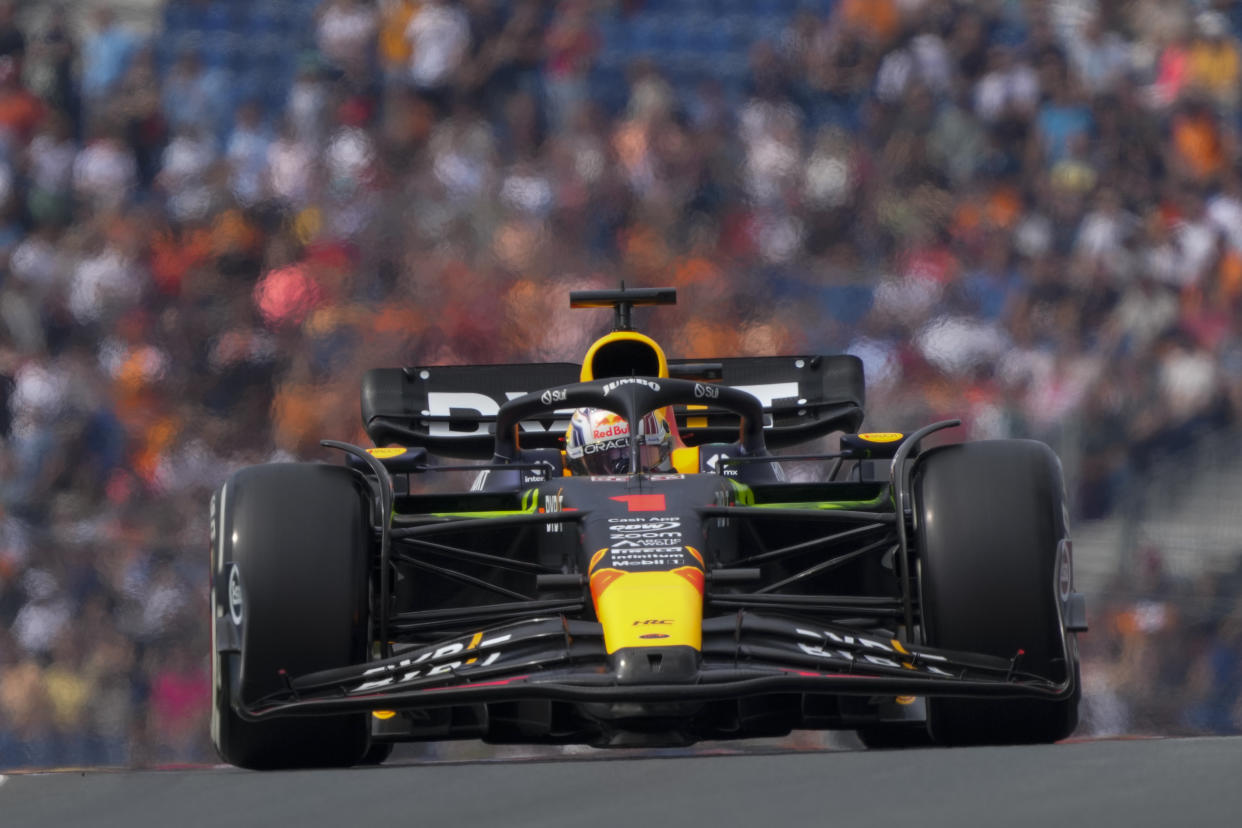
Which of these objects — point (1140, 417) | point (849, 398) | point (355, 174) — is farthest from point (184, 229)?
point (1140, 417)

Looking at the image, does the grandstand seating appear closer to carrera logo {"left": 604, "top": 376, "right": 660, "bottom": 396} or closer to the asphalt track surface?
carrera logo {"left": 604, "top": 376, "right": 660, "bottom": 396}

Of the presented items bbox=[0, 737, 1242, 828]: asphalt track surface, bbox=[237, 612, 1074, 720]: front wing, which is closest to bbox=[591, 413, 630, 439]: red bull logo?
bbox=[237, 612, 1074, 720]: front wing

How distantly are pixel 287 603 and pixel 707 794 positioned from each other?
139 centimetres

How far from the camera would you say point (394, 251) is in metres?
10.4

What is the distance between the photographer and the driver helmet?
5.99 m

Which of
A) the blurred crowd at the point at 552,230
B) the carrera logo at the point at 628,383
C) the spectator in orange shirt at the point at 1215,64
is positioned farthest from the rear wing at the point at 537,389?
the spectator in orange shirt at the point at 1215,64

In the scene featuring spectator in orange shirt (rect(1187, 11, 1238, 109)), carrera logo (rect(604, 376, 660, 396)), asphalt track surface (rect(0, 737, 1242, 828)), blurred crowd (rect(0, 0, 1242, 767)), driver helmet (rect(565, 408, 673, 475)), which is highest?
spectator in orange shirt (rect(1187, 11, 1238, 109))

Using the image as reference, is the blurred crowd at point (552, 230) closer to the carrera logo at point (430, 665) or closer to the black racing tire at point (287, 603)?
the black racing tire at point (287, 603)

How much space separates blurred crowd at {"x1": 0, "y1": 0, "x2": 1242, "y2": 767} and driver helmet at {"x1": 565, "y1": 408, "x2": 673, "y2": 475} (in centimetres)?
367

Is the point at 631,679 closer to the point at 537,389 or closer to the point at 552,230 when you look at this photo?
the point at 537,389

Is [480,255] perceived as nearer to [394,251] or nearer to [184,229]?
[394,251]

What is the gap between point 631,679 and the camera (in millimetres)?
4199

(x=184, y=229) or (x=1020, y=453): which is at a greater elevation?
(x=184, y=229)

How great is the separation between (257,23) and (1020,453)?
7.59 m
